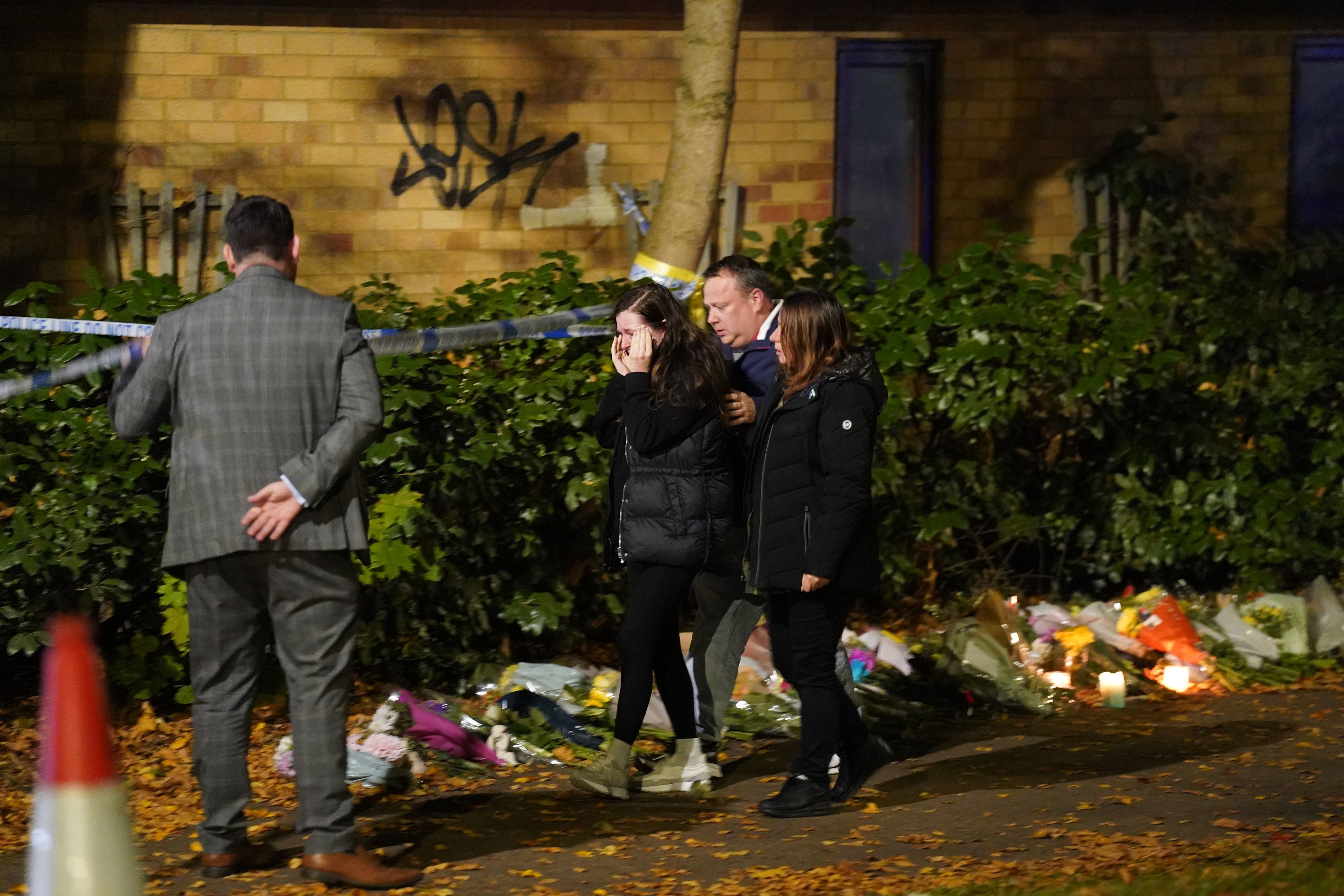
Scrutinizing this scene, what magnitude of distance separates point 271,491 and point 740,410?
1734mm

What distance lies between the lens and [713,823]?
16.8 feet

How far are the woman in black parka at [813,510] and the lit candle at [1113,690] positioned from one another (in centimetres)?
195

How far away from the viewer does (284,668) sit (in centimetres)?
442

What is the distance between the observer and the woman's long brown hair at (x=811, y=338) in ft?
16.9

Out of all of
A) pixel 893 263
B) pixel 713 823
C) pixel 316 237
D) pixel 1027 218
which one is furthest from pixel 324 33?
pixel 713 823

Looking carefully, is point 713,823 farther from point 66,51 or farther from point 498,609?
point 66,51

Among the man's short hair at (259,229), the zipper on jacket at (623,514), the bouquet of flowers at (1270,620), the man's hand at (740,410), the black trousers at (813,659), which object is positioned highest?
the man's short hair at (259,229)

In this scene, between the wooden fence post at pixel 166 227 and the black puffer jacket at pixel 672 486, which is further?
the wooden fence post at pixel 166 227

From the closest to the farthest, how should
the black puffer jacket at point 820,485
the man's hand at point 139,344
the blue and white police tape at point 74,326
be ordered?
the man's hand at point 139,344
the black puffer jacket at point 820,485
the blue and white police tape at point 74,326

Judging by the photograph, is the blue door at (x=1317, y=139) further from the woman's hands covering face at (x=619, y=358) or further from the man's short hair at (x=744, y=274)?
the woman's hands covering face at (x=619, y=358)

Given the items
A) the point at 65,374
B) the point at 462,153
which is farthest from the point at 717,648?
the point at 462,153

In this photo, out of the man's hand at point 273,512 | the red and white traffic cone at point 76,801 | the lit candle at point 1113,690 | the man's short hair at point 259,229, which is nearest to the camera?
the red and white traffic cone at point 76,801

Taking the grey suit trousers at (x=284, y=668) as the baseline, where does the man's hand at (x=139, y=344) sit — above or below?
above

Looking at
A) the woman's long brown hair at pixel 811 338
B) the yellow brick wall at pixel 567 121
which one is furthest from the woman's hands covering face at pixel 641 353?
the yellow brick wall at pixel 567 121
